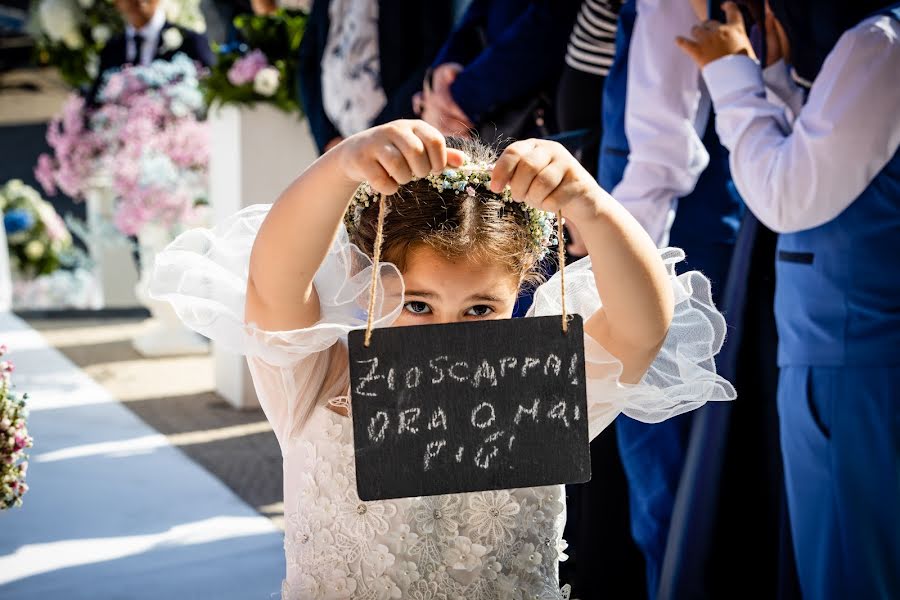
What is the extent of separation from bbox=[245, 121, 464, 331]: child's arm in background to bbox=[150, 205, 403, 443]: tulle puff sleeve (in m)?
0.03

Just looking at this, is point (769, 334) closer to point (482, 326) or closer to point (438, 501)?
point (438, 501)

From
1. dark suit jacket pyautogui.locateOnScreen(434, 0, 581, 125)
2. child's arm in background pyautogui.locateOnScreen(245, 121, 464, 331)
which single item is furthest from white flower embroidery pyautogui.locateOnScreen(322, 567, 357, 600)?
dark suit jacket pyautogui.locateOnScreen(434, 0, 581, 125)

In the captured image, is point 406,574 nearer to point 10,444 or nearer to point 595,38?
point 10,444

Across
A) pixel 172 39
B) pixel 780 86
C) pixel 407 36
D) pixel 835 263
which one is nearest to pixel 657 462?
pixel 835 263

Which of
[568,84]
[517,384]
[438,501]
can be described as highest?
[568,84]

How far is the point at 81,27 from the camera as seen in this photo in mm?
6102

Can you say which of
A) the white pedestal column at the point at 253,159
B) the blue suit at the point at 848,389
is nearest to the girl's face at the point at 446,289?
the blue suit at the point at 848,389

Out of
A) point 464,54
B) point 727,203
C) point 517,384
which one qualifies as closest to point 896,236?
point 727,203

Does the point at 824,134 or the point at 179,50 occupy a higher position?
the point at 179,50

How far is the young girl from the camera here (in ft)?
4.44

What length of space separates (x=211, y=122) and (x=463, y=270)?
385 centimetres

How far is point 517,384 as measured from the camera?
115 cm

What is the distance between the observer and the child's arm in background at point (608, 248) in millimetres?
1123

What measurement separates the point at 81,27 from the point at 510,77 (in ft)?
13.6
